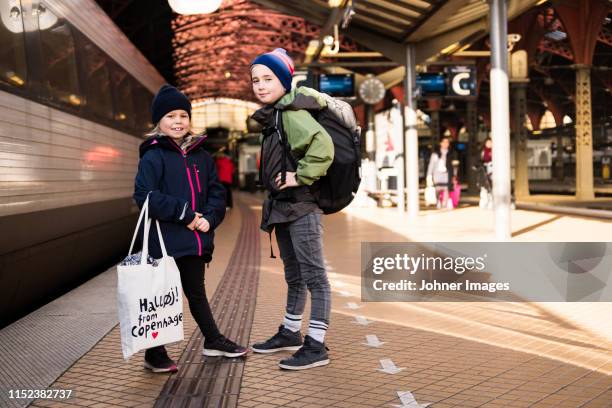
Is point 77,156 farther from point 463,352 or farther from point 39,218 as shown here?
point 463,352

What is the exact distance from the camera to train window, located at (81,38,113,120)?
954 centimetres

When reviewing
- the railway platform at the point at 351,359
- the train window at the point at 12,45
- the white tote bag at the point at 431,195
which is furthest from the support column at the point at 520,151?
the train window at the point at 12,45

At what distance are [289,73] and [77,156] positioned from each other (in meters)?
4.70

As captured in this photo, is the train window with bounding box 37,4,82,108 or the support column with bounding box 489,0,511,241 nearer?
the train window with bounding box 37,4,82,108

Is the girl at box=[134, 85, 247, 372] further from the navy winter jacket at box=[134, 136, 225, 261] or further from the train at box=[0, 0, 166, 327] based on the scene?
the train at box=[0, 0, 166, 327]

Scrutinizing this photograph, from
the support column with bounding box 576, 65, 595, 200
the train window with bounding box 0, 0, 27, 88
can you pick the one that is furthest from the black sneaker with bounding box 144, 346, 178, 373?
the support column with bounding box 576, 65, 595, 200

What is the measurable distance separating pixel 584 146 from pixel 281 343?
779 inches

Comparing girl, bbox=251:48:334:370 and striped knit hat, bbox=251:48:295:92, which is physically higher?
striped knit hat, bbox=251:48:295:92

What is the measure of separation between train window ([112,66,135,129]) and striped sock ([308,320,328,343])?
755 cm

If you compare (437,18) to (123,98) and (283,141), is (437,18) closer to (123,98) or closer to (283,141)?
(123,98)

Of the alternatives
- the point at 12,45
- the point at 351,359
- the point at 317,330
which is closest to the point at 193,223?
the point at 317,330

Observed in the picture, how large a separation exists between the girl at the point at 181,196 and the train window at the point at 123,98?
704 cm

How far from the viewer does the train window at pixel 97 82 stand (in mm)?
9536

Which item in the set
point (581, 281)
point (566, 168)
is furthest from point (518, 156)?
point (581, 281)
